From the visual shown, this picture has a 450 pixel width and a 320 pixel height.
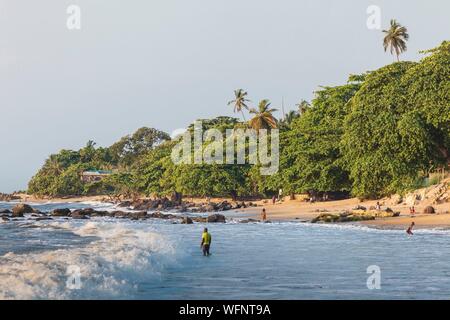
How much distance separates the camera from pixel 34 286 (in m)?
16.1

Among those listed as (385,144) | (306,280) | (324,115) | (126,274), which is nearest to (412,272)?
(306,280)

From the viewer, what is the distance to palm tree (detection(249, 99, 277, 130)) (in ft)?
279

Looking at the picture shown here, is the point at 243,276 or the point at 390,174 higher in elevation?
the point at 390,174

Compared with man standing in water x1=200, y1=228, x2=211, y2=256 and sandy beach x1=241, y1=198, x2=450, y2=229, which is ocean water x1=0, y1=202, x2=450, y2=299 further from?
sandy beach x1=241, y1=198, x2=450, y2=229

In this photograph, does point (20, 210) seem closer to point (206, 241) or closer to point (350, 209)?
point (350, 209)

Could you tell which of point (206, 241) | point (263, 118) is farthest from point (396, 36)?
point (206, 241)

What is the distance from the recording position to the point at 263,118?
85812 mm

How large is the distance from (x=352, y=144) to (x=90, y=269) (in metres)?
35.5

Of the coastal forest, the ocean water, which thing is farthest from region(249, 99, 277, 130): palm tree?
the ocean water

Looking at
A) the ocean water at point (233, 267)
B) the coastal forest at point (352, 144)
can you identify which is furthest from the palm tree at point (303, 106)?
the ocean water at point (233, 267)


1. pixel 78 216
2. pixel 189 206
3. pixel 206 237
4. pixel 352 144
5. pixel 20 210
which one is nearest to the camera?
pixel 206 237

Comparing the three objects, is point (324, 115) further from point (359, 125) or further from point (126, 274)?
point (126, 274)
